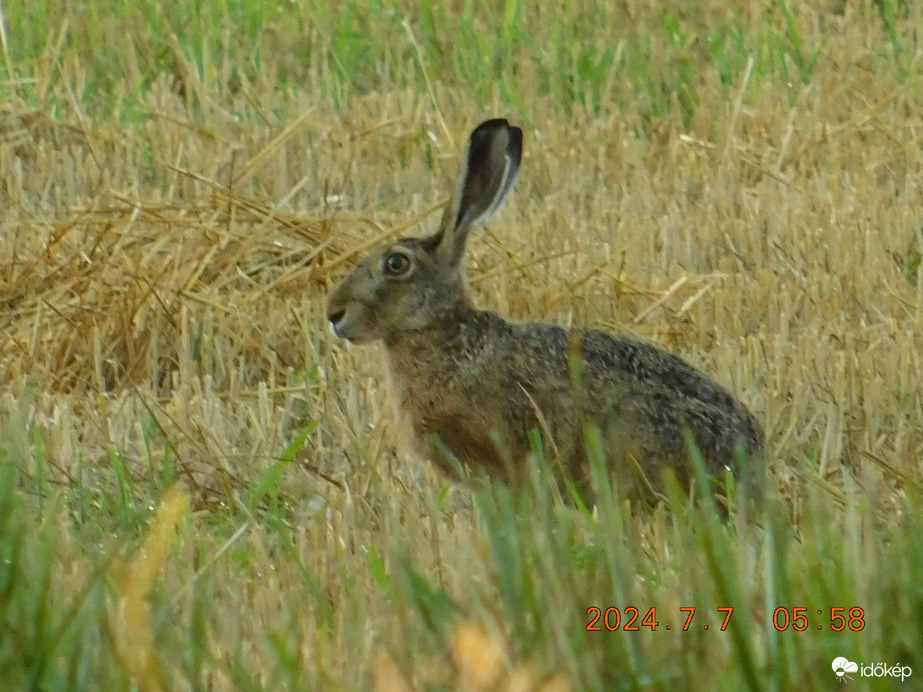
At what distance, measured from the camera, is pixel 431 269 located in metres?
4.54

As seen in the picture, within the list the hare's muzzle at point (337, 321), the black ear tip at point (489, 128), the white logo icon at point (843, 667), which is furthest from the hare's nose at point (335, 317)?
the white logo icon at point (843, 667)

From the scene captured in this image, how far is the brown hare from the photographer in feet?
13.4

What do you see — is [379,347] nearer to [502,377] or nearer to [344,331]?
[344,331]

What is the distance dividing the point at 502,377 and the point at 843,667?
2.15 metres

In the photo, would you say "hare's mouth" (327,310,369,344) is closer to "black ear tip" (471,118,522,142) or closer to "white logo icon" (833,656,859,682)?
"black ear tip" (471,118,522,142)

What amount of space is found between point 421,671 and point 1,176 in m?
5.71

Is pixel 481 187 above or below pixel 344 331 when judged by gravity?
above

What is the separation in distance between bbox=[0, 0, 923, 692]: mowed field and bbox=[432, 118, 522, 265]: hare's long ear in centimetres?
57

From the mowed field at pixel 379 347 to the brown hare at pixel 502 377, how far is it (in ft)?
0.50

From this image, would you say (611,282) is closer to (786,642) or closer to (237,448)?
(237,448)

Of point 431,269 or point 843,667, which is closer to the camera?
point 843,667
